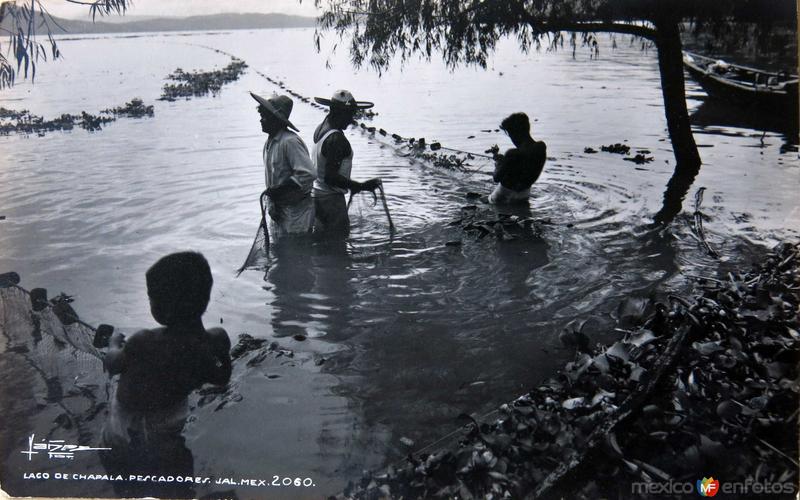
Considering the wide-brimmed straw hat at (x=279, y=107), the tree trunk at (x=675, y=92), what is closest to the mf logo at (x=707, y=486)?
the wide-brimmed straw hat at (x=279, y=107)

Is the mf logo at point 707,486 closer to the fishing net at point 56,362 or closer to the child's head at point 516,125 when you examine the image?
the fishing net at point 56,362

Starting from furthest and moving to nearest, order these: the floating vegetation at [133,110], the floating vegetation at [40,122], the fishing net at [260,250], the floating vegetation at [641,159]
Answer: the floating vegetation at [133,110], the floating vegetation at [641,159], the fishing net at [260,250], the floating vegetation at [40,122]

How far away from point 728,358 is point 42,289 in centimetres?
517

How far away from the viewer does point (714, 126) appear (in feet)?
29.5

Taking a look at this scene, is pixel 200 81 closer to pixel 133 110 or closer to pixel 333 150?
pixel 133 110

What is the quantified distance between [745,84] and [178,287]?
11934 mm

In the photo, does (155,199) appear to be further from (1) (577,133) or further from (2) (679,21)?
(2) (679,21)

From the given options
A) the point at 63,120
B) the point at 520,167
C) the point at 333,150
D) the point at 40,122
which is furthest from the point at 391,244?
the point at 63,120

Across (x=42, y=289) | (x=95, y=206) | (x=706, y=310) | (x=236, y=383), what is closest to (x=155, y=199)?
(x=95, y=206)

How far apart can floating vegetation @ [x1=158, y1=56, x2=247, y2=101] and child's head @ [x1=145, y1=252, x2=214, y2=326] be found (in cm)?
1301

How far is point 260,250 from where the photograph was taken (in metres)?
5.55

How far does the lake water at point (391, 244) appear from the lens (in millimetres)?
3389

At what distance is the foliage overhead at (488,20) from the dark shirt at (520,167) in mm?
1451

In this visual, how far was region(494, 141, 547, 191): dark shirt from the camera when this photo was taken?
22.3 feet
